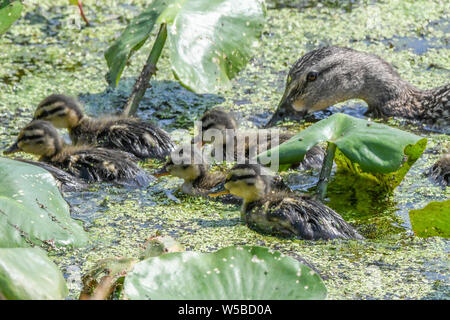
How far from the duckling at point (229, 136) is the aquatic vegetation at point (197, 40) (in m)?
0.26

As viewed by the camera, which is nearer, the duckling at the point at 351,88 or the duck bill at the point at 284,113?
the duck bill at the point at 284,113

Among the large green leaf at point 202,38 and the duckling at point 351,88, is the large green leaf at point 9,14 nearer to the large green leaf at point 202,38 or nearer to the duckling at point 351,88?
the large green leaf at point 202,38

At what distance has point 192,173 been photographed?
5.13m

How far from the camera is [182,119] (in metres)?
6.25

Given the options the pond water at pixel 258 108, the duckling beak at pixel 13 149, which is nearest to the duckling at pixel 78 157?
the duckling beak at pixel 13 149

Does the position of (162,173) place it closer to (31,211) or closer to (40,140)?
(40,140)

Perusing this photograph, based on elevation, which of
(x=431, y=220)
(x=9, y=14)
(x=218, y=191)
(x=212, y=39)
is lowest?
A: (x=218, y=191)

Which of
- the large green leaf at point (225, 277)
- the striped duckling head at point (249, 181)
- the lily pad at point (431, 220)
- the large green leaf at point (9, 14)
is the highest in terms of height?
the large green leaf at point (9, 14)

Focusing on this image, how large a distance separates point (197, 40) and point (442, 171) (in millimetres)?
1879

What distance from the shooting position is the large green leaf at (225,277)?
10.2 feet

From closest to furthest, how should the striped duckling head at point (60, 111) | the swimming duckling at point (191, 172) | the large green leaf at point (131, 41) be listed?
the swimming duckling at point (191, 172) → the large green leaf at point (131, 41) → the striped duckling head at point (60, 111)

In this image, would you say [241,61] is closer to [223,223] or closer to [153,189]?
[153,189]

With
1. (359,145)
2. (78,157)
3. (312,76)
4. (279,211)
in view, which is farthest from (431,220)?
(312,76)
